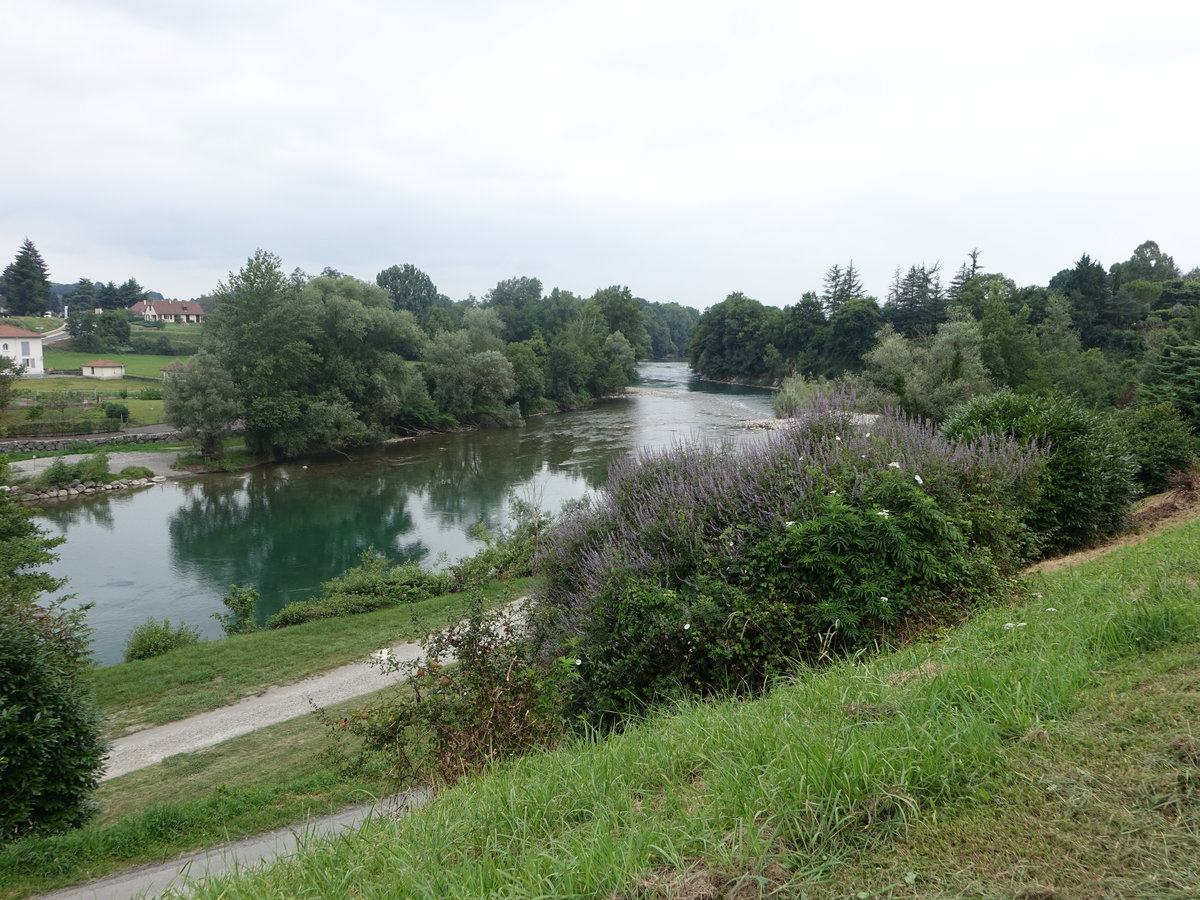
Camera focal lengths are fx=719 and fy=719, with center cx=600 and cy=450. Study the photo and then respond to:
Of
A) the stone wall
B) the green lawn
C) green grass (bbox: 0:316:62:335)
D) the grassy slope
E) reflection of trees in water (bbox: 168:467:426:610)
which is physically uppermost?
green grass (bbox: 0:316:62:335)

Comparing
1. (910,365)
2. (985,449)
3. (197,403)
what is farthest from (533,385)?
(985,449)

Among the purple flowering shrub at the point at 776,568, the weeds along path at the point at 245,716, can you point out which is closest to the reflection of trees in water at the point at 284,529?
the weeds along path at the point at 245,716

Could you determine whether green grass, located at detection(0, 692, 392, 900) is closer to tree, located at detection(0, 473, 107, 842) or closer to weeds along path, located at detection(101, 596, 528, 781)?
tree, located at detection(0, 473, 107, 842)

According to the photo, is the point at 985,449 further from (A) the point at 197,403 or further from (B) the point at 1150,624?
(A) the point at 197,403

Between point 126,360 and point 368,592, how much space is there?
67.9 meters

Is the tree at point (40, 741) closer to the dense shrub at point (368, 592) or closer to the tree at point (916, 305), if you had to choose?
the dense shrub at point (368, 592)

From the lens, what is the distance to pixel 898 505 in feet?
21.8

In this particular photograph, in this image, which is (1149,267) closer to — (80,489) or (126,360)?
(80,489)

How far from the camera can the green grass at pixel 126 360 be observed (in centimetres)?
6638

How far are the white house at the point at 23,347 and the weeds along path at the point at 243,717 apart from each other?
66597 mm

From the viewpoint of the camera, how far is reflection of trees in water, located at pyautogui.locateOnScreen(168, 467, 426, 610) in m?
25.0

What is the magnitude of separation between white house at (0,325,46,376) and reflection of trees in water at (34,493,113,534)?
38.1 meters

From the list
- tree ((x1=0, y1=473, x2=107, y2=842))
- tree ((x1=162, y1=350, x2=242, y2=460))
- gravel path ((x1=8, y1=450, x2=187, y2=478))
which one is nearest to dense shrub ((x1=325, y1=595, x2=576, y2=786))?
tree ((x1=0, y1=473, x2=107, y2=842))

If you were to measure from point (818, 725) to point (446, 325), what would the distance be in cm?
8999
